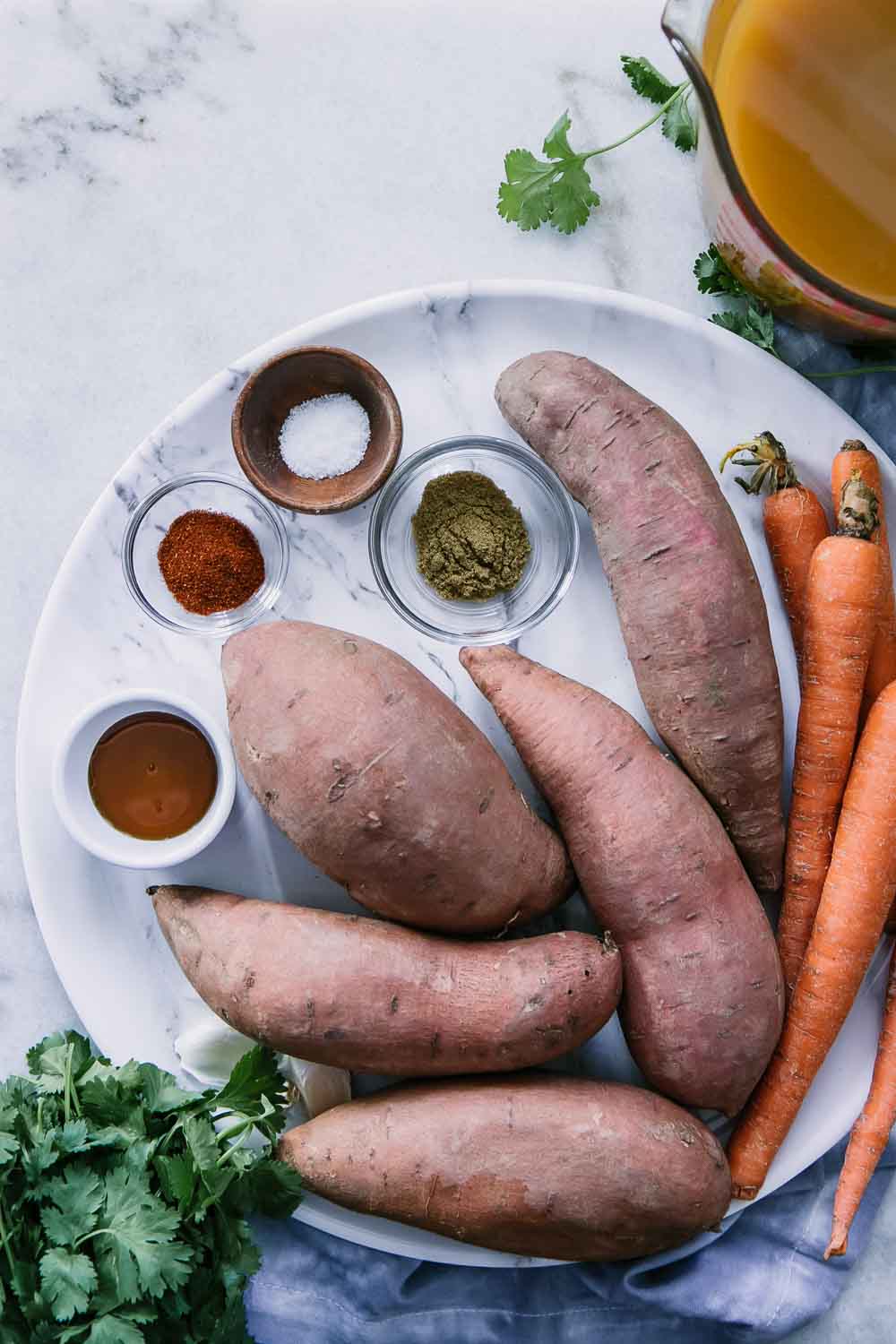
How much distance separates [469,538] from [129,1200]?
37.2 inches

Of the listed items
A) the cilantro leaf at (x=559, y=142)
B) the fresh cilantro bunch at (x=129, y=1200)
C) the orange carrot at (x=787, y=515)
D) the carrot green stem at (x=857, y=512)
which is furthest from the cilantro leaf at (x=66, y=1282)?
the cilantro leaf at (x=559, y=142)

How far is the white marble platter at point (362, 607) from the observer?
5.39ft

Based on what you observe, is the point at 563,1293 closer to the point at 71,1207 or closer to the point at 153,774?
the point at 71,1207

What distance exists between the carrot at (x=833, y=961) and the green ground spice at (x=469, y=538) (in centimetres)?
58

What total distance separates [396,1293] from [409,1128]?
34 centimetres

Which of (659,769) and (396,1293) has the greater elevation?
(659,769)

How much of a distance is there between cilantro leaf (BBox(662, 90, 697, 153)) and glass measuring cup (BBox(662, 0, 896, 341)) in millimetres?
74

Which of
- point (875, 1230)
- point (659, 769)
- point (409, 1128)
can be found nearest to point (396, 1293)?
point (409, 1128)

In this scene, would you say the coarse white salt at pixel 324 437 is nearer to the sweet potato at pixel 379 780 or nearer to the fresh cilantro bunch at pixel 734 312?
the sweet potato at pixel 379 780

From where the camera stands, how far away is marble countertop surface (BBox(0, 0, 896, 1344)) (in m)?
1.74

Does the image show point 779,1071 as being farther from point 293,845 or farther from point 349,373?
point 349,373

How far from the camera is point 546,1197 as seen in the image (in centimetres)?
144

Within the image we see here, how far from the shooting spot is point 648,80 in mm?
1702

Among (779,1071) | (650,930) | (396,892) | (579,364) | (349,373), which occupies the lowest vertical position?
(779,1071)
